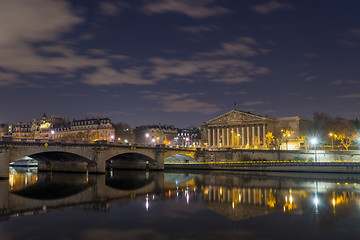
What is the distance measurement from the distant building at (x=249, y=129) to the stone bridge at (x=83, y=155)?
6268 centimetres

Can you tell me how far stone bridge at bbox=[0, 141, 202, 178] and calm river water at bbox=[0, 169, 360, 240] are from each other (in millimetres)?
13187

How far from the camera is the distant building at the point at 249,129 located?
16275 cm

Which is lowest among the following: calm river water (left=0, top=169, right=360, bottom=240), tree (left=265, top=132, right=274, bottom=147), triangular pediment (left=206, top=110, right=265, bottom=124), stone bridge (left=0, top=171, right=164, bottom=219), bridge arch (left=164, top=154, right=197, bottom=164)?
calm river water (left=0, top=169, right=360, bottom=240)

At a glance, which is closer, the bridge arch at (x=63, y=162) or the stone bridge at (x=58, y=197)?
the stone bridge at (x=58, y=197)

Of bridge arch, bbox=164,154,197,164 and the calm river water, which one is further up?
bridge arch, bbox=164,154,197,164

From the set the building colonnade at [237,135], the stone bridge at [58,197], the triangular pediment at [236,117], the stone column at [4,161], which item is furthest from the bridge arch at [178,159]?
the triangular pediment at [236,117]

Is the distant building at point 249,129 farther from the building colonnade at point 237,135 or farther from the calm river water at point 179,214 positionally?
the calm river water at point 179,214

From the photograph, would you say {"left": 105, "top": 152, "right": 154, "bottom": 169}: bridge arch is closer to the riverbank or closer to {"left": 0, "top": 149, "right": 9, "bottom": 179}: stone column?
the riverbank

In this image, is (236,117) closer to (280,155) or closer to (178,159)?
(178,159)

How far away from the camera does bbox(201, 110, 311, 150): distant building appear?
162750mm

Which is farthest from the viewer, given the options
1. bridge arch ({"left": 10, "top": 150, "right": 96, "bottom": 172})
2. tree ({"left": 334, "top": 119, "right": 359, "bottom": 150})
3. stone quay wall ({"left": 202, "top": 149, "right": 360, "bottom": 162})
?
tree ({"left": 334, "top": 119, "right": 359, "bottom": 150})

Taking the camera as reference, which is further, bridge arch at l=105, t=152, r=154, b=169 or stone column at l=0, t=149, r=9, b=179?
bridge arch at l=105, t=152, r=154, b=169

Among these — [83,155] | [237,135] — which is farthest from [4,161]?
[237,135]

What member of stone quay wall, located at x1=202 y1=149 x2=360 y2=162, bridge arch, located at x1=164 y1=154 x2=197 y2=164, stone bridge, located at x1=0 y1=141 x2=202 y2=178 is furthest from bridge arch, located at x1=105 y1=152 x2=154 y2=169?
stone quay wall, located at x1=202 y1=149 x2=360 y2=162
